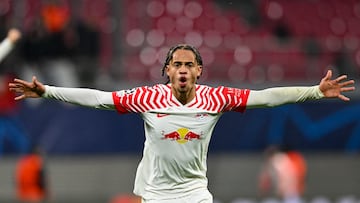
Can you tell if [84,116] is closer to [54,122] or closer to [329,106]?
[54,122]

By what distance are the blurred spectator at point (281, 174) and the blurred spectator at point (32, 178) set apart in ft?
11.1

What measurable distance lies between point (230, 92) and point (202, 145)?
Answer: 0.47 meters

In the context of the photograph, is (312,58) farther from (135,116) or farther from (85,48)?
(85,48)

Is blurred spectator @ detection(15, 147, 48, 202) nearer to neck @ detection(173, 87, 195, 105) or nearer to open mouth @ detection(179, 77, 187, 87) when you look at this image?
neck @ detection(173, 87, 195, 105)

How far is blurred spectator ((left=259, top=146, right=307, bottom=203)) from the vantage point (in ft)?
52.5

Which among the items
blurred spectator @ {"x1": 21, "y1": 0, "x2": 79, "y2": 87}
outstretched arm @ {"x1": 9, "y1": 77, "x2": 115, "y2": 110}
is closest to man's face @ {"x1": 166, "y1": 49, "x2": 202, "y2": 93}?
outstretched arm @ {"x1": 9, "y1": 77, "x2": 115, "y2": 110}

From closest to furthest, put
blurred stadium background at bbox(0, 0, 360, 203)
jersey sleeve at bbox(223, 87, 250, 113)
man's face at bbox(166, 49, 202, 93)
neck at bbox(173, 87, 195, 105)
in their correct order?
man's face at bbox(166, 49, 202, 93) → neck at bbox(173, 87, 195, 105) → jersey sleeve at bbox(223, 87, 250, 113) → blurred stadium background at bbox(0, 0, 360, 203)

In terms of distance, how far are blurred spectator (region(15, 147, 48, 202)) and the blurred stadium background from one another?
26 cm

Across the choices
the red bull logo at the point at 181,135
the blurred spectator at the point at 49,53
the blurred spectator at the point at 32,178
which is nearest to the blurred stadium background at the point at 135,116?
the blurred spectator at the point at 49,53

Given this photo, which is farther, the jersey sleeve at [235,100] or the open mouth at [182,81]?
the jersey sleeve at [235,100]

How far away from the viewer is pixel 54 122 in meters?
16.4

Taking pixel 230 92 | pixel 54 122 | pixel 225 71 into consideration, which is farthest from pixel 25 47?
pixel 230 92

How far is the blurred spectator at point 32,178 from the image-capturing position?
50.4ft

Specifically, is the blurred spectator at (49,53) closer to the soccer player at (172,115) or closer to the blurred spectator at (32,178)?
the blurred spectator at (32,178)
